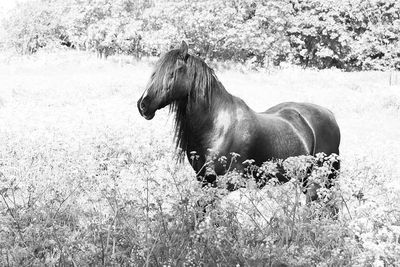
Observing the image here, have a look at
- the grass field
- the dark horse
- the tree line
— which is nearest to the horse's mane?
the dark horse

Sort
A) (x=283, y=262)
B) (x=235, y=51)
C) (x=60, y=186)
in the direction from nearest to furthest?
(x=283, y=262)
(x=60, y=186)
(x=235, y=51)

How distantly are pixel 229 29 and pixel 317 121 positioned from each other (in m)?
32.6

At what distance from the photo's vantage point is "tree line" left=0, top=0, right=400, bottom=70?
37281mm

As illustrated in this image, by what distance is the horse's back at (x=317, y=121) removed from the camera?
5.80 meters

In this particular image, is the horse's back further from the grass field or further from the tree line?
the tree line

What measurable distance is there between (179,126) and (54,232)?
8.01ft

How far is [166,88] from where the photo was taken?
4.48 m

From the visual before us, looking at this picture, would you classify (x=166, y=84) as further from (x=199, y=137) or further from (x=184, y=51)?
(x=199, y=137)

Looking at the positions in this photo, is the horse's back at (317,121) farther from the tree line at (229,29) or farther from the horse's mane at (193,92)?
the tree line at (229,29)

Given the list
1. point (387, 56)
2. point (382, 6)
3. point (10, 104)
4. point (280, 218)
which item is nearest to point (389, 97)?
point (10, 104)

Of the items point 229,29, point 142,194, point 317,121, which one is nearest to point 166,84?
point 142,194

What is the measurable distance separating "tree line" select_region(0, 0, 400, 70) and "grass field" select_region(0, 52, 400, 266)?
13.8m

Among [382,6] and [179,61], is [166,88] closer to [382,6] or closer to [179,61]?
[179,61]

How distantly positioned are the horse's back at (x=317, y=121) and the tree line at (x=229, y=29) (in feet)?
99.9
